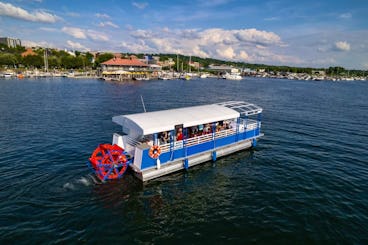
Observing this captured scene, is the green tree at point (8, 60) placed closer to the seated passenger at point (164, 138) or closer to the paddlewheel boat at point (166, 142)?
the paddlewheel boat at point (166, 142)

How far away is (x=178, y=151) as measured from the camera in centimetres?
2002

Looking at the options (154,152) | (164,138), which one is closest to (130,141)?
(164,138)

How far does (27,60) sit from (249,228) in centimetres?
17566

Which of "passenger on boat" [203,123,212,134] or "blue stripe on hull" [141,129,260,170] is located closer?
"blue stripe on hull" [141,129,260,170]

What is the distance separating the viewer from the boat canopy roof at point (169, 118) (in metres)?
18.3

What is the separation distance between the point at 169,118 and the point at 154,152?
3.40 metres

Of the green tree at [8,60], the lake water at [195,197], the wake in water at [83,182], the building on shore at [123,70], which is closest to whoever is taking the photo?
the lake water at [195,197]

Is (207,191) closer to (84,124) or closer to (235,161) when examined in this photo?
(235,161)

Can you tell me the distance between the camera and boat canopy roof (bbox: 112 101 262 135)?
60.0 feet

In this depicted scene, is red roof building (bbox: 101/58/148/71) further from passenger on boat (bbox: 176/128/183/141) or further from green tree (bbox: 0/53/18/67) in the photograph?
passenger on boat (bbox: 176/128/183/141)

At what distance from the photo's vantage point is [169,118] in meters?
20.0

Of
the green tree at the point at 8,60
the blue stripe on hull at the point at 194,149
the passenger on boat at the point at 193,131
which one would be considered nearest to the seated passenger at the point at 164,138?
the blue stripe on hull at the point at 194,149

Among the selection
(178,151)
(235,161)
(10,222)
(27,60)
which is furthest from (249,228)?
(27,60)

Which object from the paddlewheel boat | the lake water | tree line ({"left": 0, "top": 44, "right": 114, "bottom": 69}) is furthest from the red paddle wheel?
tree line ({"left": 0, "top": 44, "right": 114, "bottom": 69})
